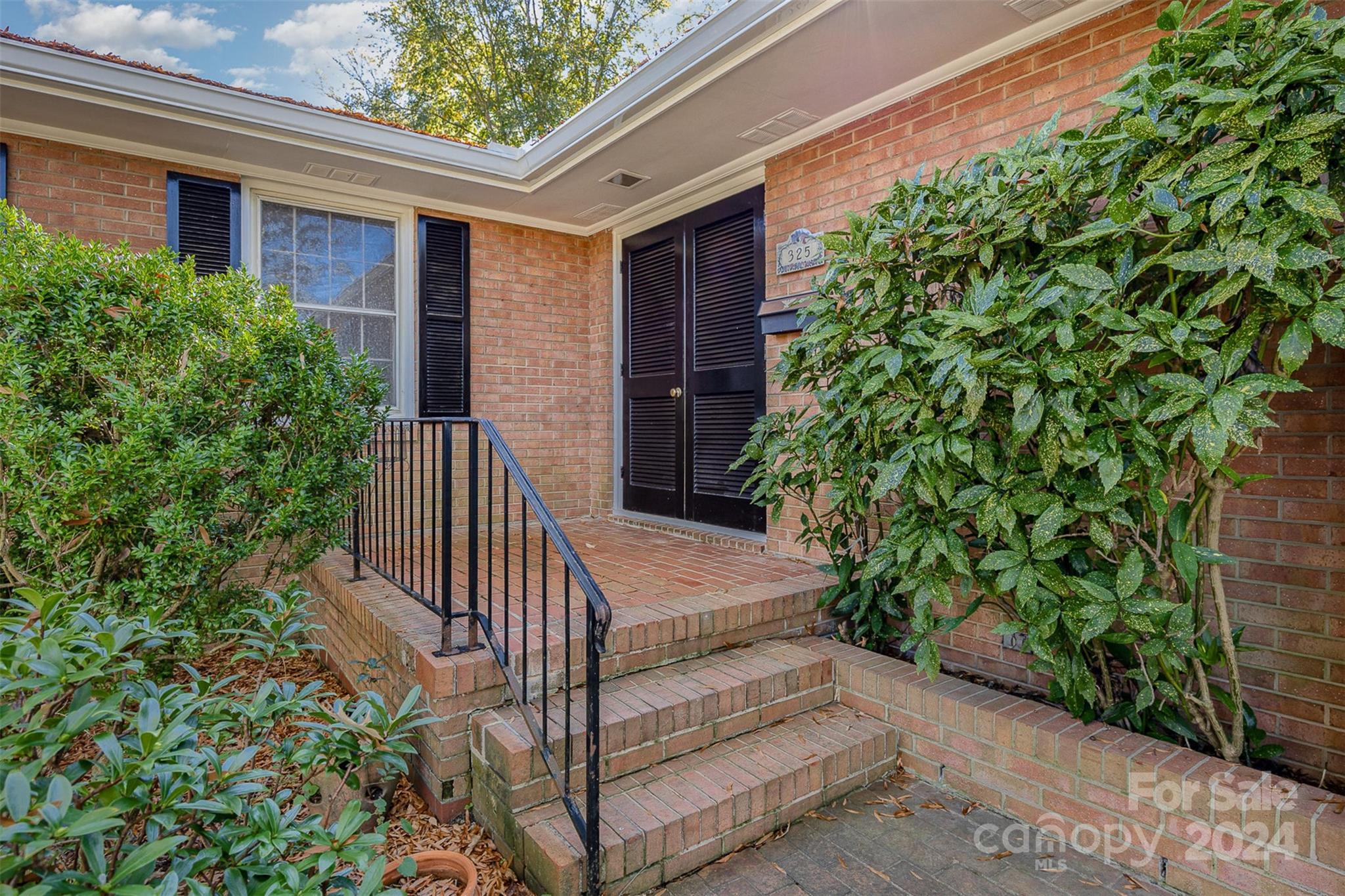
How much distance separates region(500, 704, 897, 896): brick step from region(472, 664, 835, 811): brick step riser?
0.08 feet

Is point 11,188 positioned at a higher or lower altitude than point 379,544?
higher

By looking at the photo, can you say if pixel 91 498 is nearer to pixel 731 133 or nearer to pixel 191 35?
pixel 731 133

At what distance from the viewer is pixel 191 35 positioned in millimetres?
6555

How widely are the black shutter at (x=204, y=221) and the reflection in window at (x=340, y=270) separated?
0.20m

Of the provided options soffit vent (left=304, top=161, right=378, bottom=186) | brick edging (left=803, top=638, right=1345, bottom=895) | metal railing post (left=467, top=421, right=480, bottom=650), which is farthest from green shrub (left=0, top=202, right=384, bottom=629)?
brick edging (left=803, top=638, right=1345, bottom=895)

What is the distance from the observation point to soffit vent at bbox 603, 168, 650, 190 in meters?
4.02

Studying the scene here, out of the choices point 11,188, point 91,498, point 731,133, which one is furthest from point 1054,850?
point 11,188

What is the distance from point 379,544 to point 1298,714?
12.4 ft

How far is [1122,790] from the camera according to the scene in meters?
1.88

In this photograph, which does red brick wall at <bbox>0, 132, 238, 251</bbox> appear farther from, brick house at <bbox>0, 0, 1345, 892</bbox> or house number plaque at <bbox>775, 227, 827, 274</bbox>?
house number plaque at <bbox>775, 227, 827, 274</bbox>

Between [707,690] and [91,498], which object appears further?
[707,690]

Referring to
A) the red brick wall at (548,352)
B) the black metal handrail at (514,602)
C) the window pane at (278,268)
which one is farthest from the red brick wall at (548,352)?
the black metal handrail at (514,602)

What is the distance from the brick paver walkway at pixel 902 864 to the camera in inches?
69.7

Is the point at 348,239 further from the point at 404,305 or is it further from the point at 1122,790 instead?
the point at 1122,790
